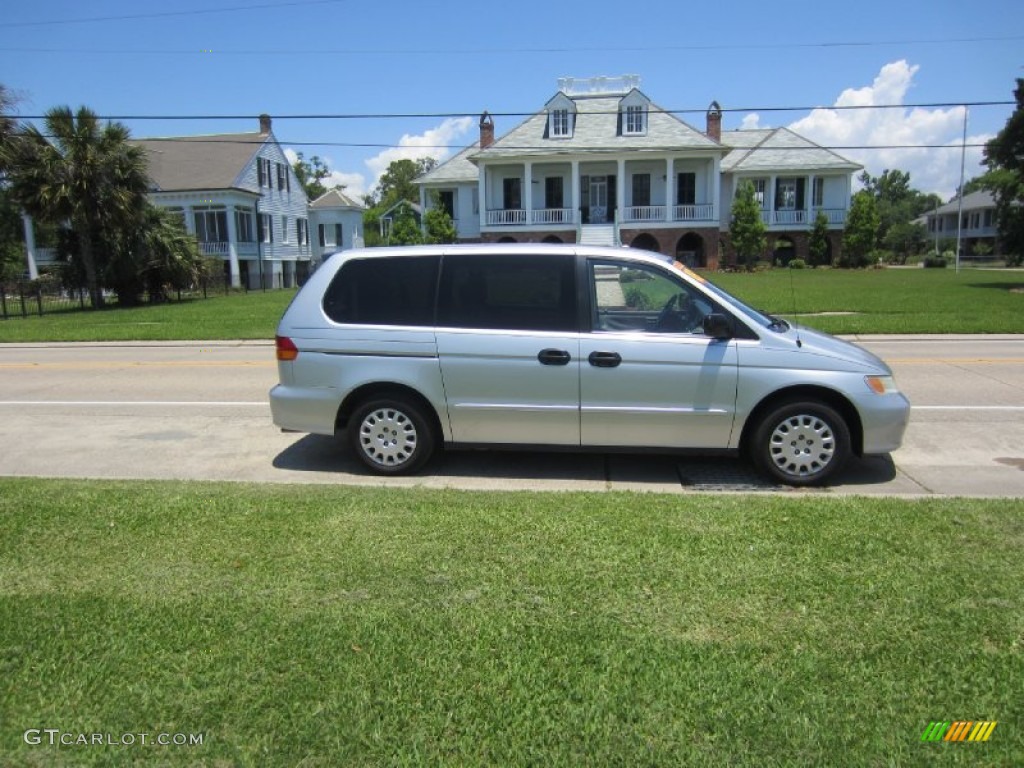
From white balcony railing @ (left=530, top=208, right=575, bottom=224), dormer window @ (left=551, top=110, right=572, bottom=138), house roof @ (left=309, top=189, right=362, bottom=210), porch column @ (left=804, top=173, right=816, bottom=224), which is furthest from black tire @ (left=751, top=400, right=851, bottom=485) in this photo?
house roof @ (left=309, top=189, right=362, bottom=210)

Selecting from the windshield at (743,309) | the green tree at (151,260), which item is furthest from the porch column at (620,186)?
the windshield at (743,309)

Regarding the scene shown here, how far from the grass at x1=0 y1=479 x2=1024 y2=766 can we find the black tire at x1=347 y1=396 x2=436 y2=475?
4.03ft

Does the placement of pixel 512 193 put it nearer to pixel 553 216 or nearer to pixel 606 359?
pixel 553 216

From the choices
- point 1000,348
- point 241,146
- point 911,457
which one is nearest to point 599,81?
point 241,146

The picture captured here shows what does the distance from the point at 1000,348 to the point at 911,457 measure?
8622mm

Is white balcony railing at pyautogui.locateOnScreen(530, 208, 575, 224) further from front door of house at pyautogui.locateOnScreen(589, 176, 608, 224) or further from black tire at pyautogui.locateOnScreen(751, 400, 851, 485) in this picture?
black tire at pyautogui.locateOnScreen(751, 400, 851, 485)

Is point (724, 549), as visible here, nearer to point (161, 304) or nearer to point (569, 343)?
point (569, 343)

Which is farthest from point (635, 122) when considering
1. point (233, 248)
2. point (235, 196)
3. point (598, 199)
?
point (233, 248)

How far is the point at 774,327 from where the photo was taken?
6.16 m

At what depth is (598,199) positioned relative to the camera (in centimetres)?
4384

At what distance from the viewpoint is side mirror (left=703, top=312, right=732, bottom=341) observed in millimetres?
5875

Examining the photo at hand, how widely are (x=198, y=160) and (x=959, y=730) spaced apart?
4713 centimetres

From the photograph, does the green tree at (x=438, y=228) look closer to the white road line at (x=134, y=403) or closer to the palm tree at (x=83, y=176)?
the palm tree at (x=83, y=176)

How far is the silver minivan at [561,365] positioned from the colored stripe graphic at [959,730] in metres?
3.23
